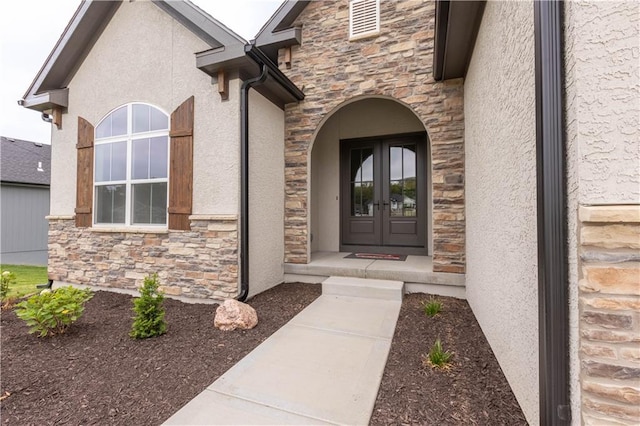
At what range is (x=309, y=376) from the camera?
2.43 metres

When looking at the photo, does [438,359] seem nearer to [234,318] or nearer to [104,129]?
[234,318]

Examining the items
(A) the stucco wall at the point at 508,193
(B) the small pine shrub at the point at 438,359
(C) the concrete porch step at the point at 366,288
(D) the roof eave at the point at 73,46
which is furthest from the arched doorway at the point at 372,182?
(D) the roof eave at the point at 73,46

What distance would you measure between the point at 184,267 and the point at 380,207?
4341mm

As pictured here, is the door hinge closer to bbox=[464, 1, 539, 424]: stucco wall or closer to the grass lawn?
bbox=[464, 1, 539, 424]: stucco wall

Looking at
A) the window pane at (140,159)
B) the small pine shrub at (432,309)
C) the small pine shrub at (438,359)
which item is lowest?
the small pine shrub at (438,359)

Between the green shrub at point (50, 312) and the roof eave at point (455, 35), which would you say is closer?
the roof eave at point (455, 35)

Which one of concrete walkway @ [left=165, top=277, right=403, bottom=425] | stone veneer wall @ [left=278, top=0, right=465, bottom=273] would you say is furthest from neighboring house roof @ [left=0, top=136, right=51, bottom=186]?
concrete walkway @ [left=165, top=277, right=403, bottom=425]

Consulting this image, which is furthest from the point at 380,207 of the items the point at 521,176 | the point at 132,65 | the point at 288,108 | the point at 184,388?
the point at 132,65

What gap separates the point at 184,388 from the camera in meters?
2.28

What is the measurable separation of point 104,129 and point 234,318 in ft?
15.3

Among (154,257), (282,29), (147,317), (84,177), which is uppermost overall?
(282,29)

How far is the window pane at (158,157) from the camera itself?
4.74 metres

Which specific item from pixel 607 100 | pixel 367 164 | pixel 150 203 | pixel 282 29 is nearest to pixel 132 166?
pixel 150 203

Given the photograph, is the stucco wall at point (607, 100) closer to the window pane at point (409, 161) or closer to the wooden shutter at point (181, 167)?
the wooden shutter at point (181, 167)
